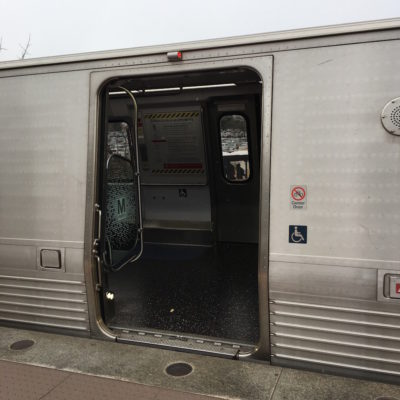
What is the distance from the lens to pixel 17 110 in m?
3.63

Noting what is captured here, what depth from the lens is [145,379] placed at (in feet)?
9.61

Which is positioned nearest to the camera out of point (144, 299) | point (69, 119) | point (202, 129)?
point (69, 119)

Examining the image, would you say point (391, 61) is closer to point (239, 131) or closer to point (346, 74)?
point (346, 74)

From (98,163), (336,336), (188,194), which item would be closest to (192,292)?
(98,163)

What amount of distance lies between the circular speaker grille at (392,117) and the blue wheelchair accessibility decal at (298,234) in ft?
2.78

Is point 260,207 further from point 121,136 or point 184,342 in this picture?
point 121,136

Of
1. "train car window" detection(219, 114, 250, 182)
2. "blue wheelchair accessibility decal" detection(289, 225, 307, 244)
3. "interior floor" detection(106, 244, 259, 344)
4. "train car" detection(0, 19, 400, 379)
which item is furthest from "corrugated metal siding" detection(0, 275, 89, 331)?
"train car window" detection(219, 114, 250, 182)

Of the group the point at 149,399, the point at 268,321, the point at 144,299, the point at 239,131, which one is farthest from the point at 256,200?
the point at 149,399

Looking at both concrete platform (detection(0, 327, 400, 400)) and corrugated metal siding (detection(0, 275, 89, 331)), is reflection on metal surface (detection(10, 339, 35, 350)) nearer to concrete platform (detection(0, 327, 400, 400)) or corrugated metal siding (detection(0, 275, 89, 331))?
concrete platform (detection(0, 327, 400, 400))

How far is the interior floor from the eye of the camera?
3896 millimetres

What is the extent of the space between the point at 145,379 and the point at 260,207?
1.48m

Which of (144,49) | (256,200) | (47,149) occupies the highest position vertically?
(144,49)

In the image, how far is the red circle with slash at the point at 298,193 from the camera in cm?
286

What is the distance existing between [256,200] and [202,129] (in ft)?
4.85
